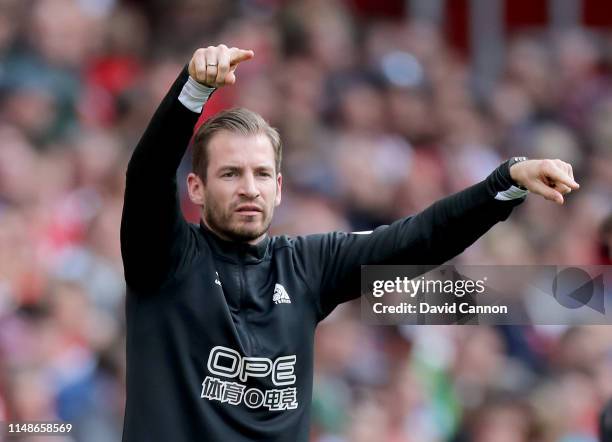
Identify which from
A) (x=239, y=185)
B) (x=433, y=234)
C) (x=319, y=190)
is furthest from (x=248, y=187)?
(x=319, y=190)

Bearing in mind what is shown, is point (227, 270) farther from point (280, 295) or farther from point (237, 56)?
point (237, 56)

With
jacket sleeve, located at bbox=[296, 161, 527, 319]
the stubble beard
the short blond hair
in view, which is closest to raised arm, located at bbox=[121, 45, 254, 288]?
the stubble beard

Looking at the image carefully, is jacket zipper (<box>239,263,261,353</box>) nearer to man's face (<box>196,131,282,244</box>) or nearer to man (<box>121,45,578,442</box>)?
man (<box>121,45,578,442</box>)

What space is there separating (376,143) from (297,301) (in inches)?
186

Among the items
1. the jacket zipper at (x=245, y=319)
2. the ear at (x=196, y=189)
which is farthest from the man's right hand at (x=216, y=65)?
the jacket zipper at (x=245, y=319)

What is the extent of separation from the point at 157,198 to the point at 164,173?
7 centimetres

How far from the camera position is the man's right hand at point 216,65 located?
305 cm

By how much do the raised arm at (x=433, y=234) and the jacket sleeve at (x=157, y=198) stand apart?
486 mm

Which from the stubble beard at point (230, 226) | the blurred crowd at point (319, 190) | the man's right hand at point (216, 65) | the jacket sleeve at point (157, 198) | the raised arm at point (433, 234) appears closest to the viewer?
the man's right hand at point (216, 65)

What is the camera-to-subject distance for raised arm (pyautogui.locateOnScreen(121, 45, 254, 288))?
3.08 meters

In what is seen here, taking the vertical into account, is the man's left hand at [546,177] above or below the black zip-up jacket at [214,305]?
above

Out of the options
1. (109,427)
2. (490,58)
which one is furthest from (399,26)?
(109,427)

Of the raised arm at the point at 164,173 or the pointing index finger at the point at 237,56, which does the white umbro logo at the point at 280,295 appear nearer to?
the raised arm at the point at 164,173

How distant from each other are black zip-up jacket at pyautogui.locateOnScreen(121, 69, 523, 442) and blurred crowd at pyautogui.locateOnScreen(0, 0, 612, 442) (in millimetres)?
1436
